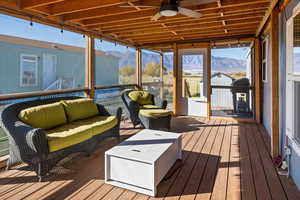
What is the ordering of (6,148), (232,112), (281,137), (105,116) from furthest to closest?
(232,112), (105,116), (6,148), (281,137)

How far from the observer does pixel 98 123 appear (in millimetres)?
3482

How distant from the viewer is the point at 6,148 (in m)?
3.26

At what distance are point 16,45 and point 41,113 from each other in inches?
152

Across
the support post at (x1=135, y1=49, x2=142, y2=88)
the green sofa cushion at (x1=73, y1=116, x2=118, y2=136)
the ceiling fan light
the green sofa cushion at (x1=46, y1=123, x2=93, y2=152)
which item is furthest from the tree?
the ceiling fan light

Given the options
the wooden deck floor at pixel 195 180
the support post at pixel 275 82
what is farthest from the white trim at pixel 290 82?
the wooden deck floor at pixel 195 180

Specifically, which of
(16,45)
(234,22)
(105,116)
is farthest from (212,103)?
(16,45)

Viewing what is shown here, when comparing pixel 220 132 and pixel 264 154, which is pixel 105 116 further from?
pixel 264 154

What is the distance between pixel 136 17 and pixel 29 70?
4.24 m

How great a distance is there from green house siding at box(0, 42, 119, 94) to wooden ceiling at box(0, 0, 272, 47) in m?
2.46

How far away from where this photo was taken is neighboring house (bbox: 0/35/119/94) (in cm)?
547

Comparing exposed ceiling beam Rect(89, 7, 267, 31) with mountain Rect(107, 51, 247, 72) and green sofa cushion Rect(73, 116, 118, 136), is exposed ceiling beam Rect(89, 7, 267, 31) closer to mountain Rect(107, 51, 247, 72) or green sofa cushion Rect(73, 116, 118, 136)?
green sofa cushion Rect(73, 116, 118, 136)

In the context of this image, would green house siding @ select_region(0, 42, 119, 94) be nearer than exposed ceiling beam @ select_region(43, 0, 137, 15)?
No

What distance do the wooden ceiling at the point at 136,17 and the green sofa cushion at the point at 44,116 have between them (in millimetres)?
1566

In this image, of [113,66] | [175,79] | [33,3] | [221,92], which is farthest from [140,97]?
[113,66]
